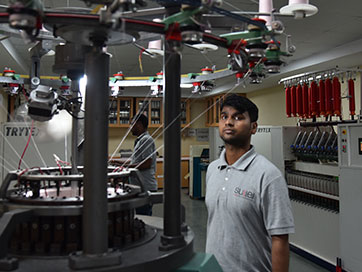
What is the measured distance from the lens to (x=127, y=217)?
102 cm

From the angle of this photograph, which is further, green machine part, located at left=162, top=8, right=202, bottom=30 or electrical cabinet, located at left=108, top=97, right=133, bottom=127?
electrical cabinet, located at left=108, top=97, right=133, bottom=127

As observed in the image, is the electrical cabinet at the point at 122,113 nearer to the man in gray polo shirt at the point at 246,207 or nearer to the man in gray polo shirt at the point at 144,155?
the man in gray polo shirt at the point at 144,155

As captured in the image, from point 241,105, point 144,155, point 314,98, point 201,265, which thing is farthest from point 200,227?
point 201,265

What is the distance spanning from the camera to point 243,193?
4.85 ft

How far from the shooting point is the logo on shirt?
57.3 inches

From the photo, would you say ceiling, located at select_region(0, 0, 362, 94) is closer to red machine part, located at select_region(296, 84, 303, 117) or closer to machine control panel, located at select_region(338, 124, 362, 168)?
red machine part, located at select_region(296, 84, 303, 117)

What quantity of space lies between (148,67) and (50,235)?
531cm

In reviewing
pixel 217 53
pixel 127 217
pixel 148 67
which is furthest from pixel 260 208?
pixel 148 67

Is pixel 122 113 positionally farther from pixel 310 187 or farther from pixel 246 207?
pixel 246 207

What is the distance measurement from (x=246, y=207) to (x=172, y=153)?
65 cm

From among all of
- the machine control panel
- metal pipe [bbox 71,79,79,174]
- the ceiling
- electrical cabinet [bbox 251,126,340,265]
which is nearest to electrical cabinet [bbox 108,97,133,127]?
the ceiling

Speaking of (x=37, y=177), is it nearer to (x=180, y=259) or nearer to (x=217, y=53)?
(x=180, y=259)

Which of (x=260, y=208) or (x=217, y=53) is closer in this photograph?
(x=260, y=208)

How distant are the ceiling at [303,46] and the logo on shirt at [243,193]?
165 centimetres
